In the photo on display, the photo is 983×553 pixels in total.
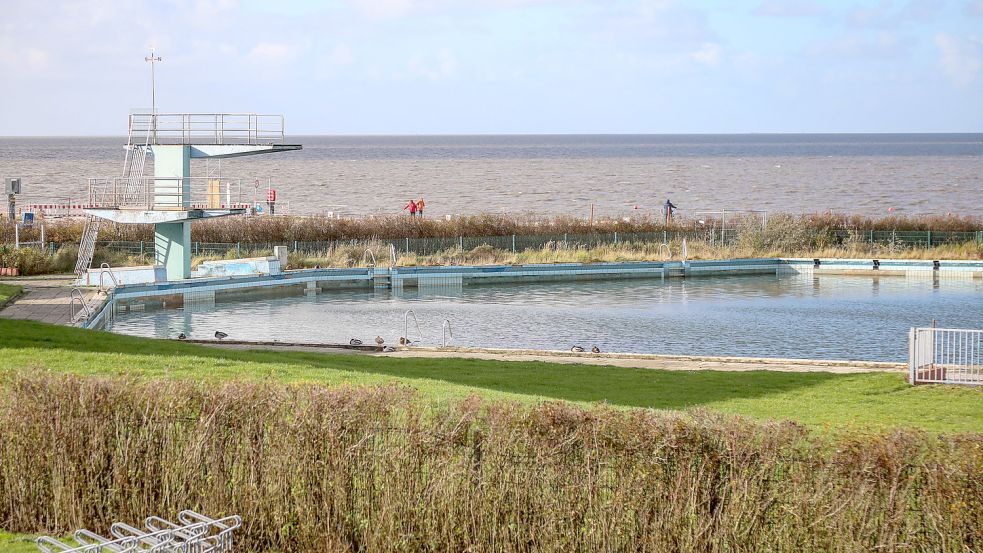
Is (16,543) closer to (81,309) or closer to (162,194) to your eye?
(81,309)

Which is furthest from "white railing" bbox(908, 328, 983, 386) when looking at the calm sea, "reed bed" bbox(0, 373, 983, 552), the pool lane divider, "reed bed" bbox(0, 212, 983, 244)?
the calm sea

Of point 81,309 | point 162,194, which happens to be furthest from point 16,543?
point 162,194

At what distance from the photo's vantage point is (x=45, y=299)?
25.0 meters

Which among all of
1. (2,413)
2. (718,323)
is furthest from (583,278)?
(2,413)

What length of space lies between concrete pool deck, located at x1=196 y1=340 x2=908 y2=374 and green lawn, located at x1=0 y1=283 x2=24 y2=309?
5.86 metres

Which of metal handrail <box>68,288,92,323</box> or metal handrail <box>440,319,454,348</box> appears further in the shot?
metal handrail <box>440,319,454,348</box>

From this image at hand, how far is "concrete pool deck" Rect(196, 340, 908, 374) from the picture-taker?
18.3m

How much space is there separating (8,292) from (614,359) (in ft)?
49.0

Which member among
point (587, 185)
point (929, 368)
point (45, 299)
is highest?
point (587, 185)

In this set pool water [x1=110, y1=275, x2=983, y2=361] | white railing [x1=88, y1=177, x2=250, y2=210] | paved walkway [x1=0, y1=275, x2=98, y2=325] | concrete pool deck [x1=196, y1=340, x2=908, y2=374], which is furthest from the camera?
white railing [x1=88, y1=177, x2=250, y2=210]

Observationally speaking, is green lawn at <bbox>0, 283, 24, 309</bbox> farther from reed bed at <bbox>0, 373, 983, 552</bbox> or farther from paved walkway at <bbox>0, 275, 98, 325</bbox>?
reed bed at <bbox>0, 373, 983, 552</bbox>

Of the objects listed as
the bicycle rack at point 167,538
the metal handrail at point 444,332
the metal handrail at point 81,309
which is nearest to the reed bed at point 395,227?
the metal handrail at point 81,309

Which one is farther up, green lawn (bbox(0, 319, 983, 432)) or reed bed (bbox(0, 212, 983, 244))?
reed bed (bbox(0, 212, 983, 244))

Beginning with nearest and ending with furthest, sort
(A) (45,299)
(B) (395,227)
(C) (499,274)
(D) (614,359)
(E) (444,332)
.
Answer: (D) (614,359) < (E) (444,332) < (A) (45,299) < (C) (499,274) < (B) (395,227)
